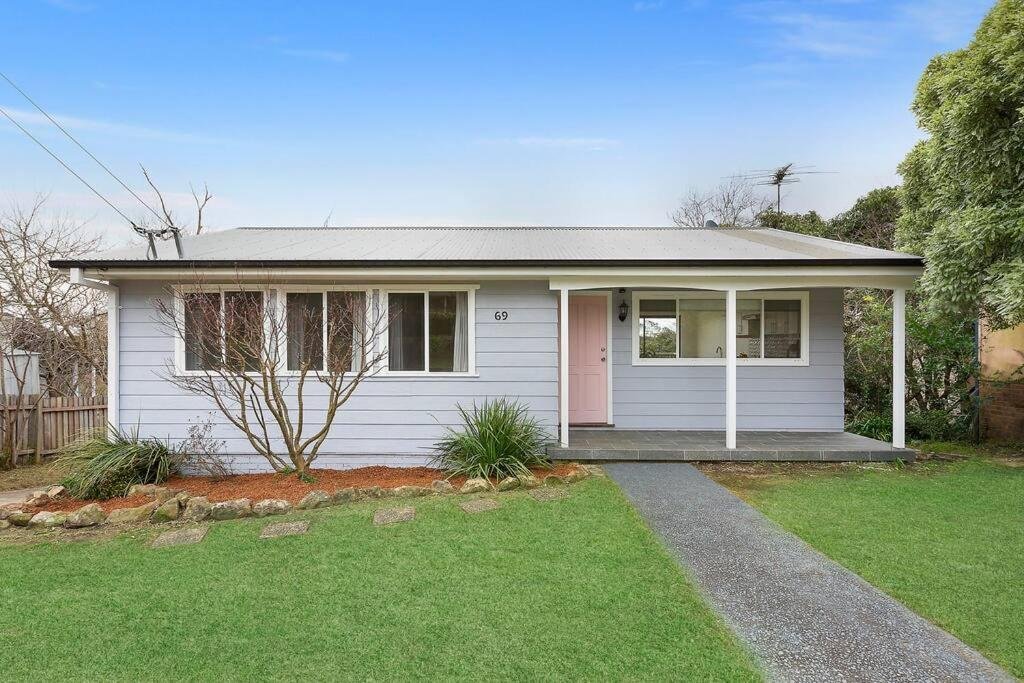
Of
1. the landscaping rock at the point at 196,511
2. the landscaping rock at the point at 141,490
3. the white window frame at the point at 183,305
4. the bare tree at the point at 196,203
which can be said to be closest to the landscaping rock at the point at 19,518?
the landscaping rock at the point at 141,490

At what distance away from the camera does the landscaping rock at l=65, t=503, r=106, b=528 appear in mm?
5070

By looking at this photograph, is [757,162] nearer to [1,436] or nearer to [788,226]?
[788,226]

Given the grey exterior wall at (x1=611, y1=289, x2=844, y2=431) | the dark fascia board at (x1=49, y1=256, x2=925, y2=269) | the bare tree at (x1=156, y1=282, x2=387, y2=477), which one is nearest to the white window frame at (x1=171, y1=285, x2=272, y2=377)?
the bare tree at (x1=156, y1=282, x2=387, y2=477)

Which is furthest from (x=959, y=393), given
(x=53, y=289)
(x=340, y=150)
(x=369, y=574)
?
(x=53, y=289)

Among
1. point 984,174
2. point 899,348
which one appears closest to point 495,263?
point 899,348

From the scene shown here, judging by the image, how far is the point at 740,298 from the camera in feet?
28.2

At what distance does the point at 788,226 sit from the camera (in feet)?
61.0

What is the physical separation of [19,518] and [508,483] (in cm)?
473

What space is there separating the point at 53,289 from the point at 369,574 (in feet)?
38.8

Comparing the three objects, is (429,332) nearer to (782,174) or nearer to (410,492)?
(410,492)

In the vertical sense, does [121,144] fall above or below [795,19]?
below

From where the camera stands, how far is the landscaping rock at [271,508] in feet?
17.3

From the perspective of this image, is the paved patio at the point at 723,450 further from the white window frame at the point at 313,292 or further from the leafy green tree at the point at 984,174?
the white window frame at the point at 313,292

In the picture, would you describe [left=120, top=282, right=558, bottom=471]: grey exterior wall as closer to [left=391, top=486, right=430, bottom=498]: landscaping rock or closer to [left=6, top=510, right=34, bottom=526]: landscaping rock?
[left=391, top=486, right=430, bottom=498]: landscaping rock
